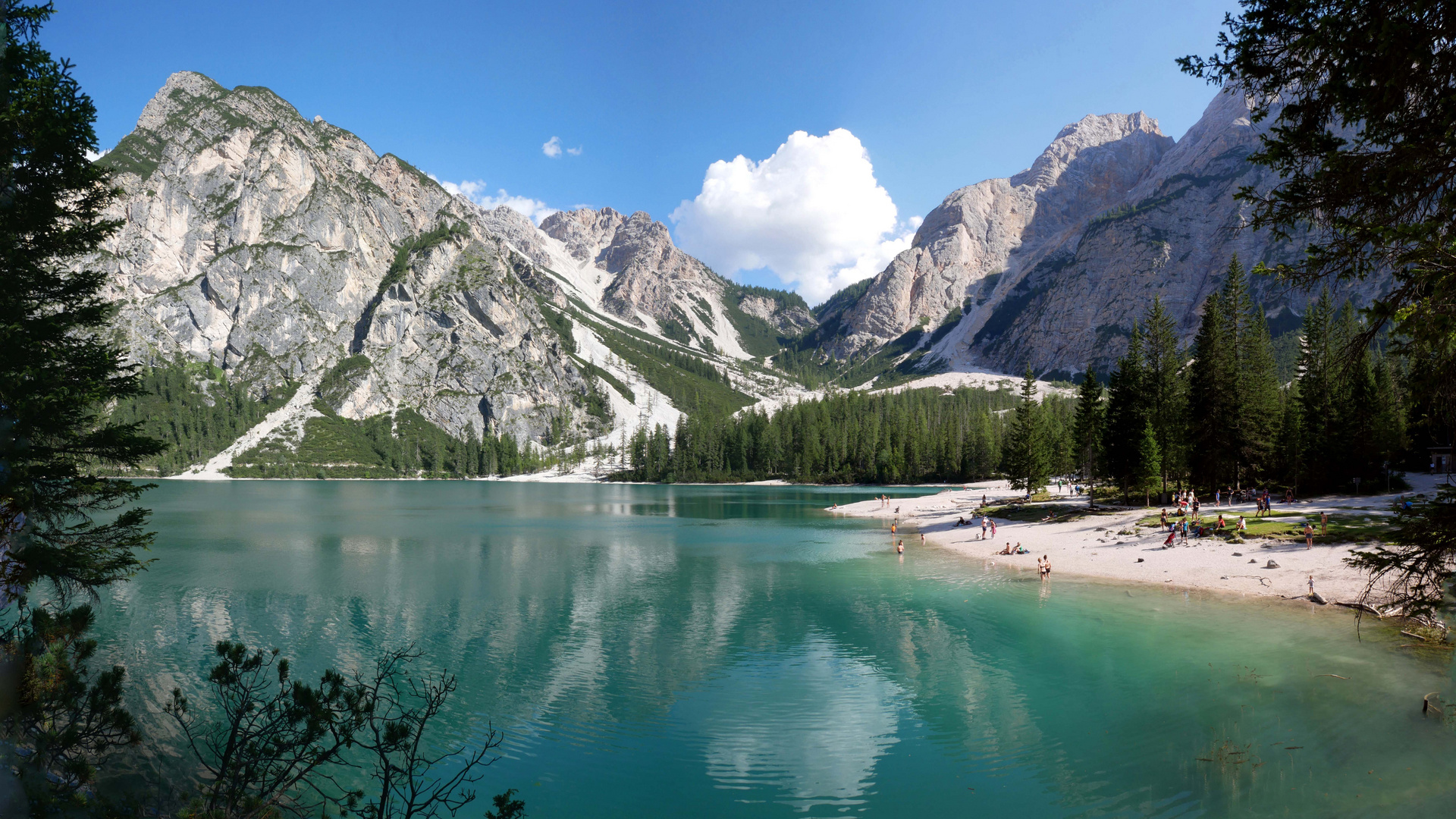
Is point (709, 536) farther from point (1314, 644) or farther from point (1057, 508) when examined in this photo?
point (1314, 644)

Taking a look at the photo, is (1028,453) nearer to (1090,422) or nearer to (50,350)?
(1090,422)

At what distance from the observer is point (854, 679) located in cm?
2388

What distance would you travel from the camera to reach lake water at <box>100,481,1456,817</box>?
50.2 feet

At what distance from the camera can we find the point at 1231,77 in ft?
35.6

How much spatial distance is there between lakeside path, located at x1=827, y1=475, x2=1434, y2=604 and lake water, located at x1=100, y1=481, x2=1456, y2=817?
3036 millimetres

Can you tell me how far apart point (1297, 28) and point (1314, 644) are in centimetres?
2513

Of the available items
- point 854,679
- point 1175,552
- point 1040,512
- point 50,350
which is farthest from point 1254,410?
point 50,350

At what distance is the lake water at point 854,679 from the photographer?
15.3 metres

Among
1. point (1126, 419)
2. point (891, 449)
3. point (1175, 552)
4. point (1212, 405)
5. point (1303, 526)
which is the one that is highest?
point (1212, 405)

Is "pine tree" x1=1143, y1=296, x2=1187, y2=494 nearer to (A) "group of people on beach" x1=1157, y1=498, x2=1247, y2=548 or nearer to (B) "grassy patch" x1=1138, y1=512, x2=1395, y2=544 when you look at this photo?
(B) "grassy patch" x1=1138, y1=512, x2=1395, y2=544

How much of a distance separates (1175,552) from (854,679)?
102 feet

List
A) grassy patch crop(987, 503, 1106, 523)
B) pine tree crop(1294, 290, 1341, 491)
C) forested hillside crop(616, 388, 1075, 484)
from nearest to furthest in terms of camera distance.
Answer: pine tree crop(1294, 290, 1341, 491) < grassy patch crop(987, 503, 1106, 523) < forested hillside crop(616, 388, 1075, 484)

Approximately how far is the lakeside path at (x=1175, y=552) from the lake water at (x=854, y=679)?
3036 mm

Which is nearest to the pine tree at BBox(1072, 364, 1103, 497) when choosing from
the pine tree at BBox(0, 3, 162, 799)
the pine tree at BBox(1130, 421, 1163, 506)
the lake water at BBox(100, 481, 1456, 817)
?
the pine tree at BBox(1130, 421, 1163, 506)
